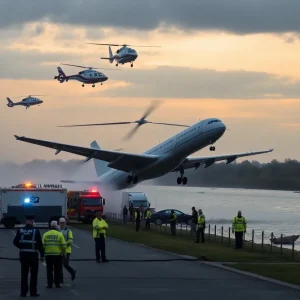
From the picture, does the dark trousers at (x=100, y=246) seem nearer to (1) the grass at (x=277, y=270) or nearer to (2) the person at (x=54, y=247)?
(1) the grass at (x=277, y=270)

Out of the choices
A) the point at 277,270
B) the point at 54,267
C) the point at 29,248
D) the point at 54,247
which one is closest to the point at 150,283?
the point at 54,267

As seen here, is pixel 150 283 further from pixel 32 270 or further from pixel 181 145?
pixel 181 145

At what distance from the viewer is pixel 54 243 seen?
1997 centimetres

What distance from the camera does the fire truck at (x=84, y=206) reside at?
197 ft

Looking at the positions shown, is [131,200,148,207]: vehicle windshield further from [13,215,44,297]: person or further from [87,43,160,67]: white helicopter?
[13,215,44,297]: person

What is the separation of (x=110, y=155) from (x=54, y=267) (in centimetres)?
4218

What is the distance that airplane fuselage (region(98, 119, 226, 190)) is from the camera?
185 feet

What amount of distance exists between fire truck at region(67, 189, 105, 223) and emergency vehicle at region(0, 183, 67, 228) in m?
7.55

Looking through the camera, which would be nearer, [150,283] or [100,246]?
[150,283]

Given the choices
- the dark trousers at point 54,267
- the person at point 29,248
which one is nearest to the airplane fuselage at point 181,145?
the dark trousers at point 54,267

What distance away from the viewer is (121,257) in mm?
29938

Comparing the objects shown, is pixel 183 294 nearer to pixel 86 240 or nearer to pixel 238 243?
pixel 238 243

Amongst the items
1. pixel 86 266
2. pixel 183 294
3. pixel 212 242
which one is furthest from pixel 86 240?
pixel 183 294

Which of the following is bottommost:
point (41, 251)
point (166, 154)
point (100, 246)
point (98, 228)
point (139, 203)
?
point (100, 246)
